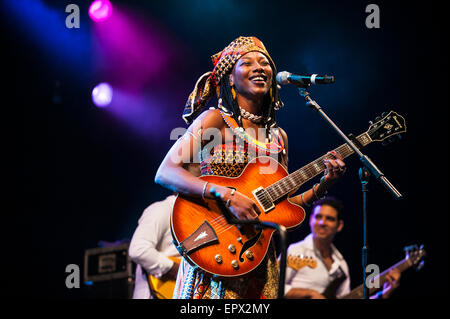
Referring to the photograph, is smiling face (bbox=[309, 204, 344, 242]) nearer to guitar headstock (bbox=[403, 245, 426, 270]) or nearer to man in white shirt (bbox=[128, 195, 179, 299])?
guitar headstock (bbox=[403, 245, 426, 270])

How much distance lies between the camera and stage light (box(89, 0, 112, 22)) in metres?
6.46

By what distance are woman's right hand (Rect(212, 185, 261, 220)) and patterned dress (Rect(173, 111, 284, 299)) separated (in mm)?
250

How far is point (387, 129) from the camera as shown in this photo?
3.39 m

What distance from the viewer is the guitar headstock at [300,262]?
6.15 metres

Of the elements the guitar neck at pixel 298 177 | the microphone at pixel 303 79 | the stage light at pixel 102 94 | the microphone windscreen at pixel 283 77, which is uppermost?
the stage light at pixel 102 94

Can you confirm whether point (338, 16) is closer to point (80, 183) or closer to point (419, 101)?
point (419, 101)

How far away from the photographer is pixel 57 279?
694 centimetres

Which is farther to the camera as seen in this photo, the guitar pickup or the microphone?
the microphone

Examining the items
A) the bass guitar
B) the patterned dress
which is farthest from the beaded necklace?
the bass guitar

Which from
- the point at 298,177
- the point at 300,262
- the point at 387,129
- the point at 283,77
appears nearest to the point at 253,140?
the point at 298,177

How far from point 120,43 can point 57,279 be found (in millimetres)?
3799

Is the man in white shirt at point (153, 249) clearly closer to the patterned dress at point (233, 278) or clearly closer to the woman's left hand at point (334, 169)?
the patterned dress at point (233, 278)

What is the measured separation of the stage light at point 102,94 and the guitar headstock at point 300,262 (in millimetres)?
3695

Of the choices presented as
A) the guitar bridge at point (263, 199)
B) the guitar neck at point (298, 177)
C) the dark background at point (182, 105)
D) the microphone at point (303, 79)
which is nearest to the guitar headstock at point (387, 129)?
the guitar neck at point (298, 177)
